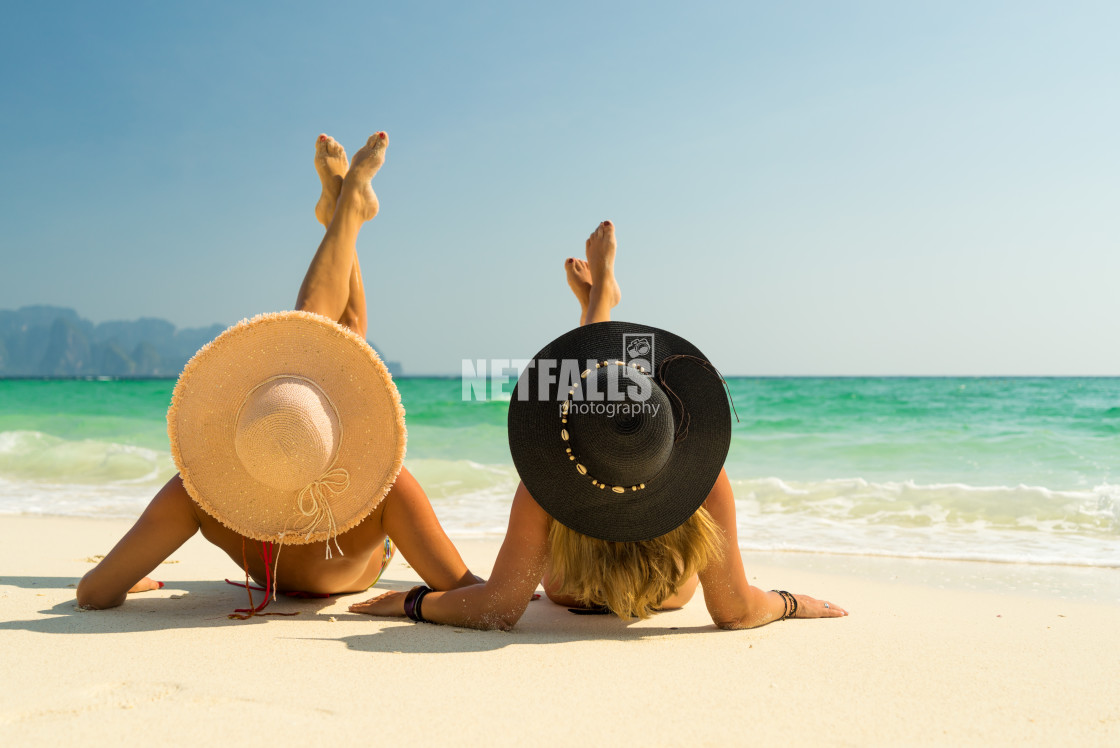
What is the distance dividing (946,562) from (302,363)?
401 centimetres

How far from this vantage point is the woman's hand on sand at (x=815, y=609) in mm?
2836

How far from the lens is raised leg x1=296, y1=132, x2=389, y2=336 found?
10.0 feet

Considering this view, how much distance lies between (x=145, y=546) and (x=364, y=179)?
73.9 inches

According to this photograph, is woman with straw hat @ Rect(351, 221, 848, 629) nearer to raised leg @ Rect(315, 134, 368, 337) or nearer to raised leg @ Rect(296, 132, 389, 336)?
raised leg @ Rect(296, 132, 389, 336)

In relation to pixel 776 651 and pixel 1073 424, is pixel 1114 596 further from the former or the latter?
pixel 1073 424

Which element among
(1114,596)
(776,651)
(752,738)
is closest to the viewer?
(752,738)

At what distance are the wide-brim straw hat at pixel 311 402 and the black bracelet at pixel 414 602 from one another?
39 centimetres

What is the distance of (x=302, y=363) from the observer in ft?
8.16

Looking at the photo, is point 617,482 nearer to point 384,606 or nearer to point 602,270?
point 384,606

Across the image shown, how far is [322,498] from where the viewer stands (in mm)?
2457

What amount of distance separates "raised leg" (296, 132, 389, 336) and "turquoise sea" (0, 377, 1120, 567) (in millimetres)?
2478

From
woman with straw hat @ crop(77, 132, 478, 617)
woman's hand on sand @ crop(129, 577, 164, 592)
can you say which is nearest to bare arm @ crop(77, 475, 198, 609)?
woman with straw hat @ crop(77, 132, 478, 617)

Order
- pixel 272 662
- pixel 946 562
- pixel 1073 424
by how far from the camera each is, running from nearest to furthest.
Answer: pixel 272 662 → pixel 946 562 → pixel 1073 424

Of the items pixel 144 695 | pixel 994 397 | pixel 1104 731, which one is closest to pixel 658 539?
pixel 1104 731
